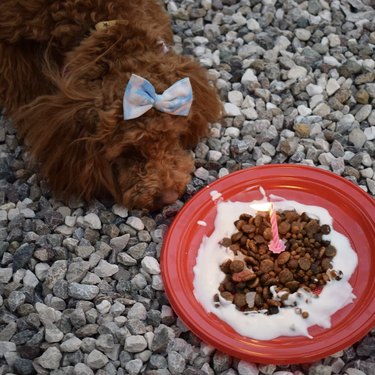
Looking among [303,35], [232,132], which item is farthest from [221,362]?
[303,35]

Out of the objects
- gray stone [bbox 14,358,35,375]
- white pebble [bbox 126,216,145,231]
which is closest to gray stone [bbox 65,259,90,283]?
white pebble [bbox 126,216,145,231]

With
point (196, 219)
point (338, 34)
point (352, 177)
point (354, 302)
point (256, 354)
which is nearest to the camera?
point (256, 354)

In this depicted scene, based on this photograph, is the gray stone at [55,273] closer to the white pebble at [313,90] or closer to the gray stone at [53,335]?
the gray stone at [53,335]

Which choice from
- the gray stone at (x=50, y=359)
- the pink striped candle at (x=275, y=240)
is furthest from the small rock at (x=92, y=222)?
the pink striped candle at (x=275, y=240)

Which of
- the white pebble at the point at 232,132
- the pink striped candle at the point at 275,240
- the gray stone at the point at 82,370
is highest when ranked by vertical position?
the pink striped candle at the point at 275,240

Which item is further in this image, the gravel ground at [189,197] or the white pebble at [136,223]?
the white pebble at [136,223]

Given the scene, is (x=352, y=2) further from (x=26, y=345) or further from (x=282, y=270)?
(x=26, y=345)

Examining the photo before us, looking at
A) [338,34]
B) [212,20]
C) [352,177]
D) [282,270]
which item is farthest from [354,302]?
[212,20]
